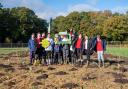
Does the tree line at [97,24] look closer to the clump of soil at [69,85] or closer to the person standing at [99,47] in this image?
the person standing at [99,47]

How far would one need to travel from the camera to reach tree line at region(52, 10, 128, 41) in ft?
384

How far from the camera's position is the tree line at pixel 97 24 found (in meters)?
117

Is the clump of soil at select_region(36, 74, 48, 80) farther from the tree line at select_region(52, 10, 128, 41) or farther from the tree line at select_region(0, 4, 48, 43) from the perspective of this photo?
the tree line at select_region(52, 10, 128, 41)

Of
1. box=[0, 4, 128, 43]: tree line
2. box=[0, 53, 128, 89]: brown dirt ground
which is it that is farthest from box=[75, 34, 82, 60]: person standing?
box=[0, 4, 128, 43]: tree line

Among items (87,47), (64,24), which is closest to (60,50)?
(87,47)

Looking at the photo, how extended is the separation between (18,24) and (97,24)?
Answer: 27583 millimetres

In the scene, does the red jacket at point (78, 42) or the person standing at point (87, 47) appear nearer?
the person standing at point (87, 47)

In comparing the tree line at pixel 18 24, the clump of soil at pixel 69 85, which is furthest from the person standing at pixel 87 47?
the tree line at pixel 18 24

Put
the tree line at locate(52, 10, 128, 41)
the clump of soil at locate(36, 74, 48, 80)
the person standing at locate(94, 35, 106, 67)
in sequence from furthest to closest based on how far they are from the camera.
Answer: the tree line at locate(52, 10, 128, 41)
the person standing at locate(94, 35, 106, 67)
the clump of soil at locate(36, 74, 48, 80)

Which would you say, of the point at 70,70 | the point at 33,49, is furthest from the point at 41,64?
the point at 70,70

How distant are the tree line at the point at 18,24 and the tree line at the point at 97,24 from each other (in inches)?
361

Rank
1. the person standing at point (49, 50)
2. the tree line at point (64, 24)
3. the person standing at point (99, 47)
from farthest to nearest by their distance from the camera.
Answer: the tree line at point (64, 24) < the person standing at point (49, 50) < the person standing at point (99, 47)

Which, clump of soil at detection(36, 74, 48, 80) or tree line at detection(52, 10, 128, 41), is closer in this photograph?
clump of soil at detection(36, 74, 48, 80)

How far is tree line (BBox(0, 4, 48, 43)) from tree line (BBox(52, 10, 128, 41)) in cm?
916
